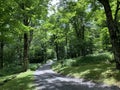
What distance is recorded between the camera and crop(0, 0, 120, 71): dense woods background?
14234 mm

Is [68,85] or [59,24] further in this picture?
[59,24]

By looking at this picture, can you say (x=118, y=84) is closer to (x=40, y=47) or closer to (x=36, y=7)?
(x=36, y=7)

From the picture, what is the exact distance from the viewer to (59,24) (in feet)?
138

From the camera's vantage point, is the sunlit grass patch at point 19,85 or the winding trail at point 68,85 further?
the sunlit grass patch at point 19,85

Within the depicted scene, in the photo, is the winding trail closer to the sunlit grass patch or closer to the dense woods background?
the sunlit grass patch

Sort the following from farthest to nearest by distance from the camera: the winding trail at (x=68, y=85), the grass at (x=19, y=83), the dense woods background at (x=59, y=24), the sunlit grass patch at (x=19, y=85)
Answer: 1. the dense woods background at (x=59, y=24)
2. the grass at (x=19, y=83)
3. the sunlit grass patch at (x=19, y=85)
4. the winding trail at (x=68, y=85)

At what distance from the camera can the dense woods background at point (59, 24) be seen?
46.7 ft

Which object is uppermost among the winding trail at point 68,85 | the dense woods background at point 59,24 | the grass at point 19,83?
the dense woods background at point 59,24

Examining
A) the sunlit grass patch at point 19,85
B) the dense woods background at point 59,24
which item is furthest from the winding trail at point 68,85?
the dense woods background at point 59,24

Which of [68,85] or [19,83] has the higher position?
[68,85]

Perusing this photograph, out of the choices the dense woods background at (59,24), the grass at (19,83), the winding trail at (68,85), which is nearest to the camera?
the winding trail at (68,85)

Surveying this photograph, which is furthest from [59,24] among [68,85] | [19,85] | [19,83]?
[68,85]

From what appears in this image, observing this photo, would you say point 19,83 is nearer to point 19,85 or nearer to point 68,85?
point 19,85

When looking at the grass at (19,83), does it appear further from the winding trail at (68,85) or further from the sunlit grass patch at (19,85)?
the winding trail at (68,85)
